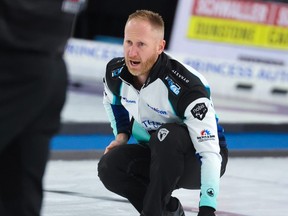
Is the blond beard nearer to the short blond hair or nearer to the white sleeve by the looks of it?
the short blond hair

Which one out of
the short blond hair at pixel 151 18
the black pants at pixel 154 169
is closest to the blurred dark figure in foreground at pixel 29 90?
the black pants at pixel 154 169

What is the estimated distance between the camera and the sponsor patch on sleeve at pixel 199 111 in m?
3.41

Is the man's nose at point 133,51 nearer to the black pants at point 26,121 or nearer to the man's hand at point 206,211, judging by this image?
the man's hand at point 206,211

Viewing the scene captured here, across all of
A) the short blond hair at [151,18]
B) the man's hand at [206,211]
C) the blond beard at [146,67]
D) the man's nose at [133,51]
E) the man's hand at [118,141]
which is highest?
the short blond hair at [151,18]

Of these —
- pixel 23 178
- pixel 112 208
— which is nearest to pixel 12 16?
pixel 23 178

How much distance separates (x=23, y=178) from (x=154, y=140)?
1.34 metres

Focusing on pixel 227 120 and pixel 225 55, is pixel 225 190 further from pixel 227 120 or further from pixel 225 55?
pixel 225 55

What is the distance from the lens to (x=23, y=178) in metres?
2.13

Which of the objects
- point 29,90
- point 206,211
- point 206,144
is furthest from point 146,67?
point 29,90

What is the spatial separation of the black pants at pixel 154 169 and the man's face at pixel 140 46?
25cm

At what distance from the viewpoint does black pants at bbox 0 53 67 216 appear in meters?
2.05

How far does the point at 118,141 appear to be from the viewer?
148 inches

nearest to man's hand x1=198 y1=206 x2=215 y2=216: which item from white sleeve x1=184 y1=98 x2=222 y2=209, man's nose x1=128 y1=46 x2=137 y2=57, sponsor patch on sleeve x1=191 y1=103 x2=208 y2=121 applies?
white sleeve x1=184 y1=98 x2=222 y2=209

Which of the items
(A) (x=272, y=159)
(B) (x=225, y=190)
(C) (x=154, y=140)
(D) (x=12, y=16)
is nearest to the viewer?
(D) (x=12, y=16)
